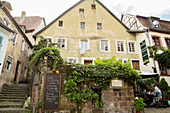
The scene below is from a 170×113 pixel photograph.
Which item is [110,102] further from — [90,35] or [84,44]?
[90,35]

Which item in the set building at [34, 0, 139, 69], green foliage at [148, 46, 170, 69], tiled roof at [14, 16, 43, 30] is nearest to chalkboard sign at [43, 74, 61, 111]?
building at [34, 0, 139, 69]

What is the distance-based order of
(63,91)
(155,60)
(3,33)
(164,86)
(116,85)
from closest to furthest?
1. (63,91)
2. (116,85)
3. (3,33)
4. (164,86)
5. (155,60)

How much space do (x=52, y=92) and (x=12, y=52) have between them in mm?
8390

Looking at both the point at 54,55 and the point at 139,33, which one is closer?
the point at 54,55

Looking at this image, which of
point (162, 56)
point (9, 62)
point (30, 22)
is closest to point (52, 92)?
point (9, 62)

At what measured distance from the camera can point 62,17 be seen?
1410cm

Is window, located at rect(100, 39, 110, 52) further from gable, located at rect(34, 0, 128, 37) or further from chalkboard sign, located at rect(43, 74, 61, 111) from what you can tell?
chalkboard sign, located at rect(43, 74, 61, 111)

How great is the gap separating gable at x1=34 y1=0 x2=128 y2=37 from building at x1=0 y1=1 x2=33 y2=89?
354 centimetres

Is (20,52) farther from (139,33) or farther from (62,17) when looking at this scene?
(139,33)

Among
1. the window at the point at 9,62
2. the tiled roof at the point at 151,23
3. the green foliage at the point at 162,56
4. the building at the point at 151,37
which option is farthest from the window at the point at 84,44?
the tiled roof at the point at 151,23

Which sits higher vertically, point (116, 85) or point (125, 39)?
point (125, 39)

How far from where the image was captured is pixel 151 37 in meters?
13.4

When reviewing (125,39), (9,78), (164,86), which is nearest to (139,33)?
(125,39)

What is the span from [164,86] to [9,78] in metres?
13.9
